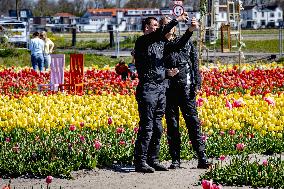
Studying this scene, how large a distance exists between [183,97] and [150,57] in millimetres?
630

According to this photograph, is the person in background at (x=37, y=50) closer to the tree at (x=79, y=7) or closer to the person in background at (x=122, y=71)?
the person in background at (x=122, y=71)

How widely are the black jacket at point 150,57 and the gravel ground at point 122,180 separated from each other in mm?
1014

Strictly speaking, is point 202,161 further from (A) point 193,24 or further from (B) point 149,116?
(A) point 193,24

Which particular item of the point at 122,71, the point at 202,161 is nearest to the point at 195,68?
the point at 202,161

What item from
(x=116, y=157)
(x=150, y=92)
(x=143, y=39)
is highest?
(x=143, y=39)

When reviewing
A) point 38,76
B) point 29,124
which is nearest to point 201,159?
point 29,124

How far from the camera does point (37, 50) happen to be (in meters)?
20.8

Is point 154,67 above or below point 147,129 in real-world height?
above

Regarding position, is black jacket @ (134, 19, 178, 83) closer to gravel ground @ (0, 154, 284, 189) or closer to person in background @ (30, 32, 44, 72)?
gravel ground @ (0, 154, 284, 189)

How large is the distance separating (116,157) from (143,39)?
1477mm

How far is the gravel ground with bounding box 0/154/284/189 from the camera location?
23.8 ft

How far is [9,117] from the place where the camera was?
455 inches

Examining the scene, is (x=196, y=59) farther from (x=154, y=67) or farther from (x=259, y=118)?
(x=259, y=118)

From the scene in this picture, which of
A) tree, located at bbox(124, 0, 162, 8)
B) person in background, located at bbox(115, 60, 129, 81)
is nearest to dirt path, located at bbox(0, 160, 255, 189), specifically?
person in background, located at bbox(115, 60, 129, 81)
